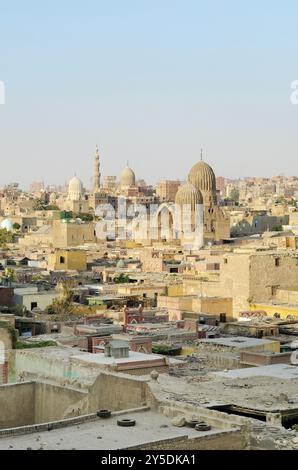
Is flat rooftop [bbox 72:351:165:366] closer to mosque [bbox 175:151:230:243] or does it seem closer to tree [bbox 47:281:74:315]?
tree [bbox 47:281:74:315]

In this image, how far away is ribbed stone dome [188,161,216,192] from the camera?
147 ft

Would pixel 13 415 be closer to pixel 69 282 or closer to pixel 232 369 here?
pixel 232 369

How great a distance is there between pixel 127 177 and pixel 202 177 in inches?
1646

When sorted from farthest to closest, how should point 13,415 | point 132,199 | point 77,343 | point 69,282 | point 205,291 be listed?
1. point 132,199
2. point 69,282
3. point 205,291
4. point 77,343
5. point 13,415

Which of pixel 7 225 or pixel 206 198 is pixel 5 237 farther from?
pixel 206 198

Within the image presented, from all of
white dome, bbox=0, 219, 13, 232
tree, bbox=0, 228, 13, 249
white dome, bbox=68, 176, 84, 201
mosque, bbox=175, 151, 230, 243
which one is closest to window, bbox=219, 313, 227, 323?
mosque, bbox=175, 151, 230, 243

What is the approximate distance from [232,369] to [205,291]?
8682mm

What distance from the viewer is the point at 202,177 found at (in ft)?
148

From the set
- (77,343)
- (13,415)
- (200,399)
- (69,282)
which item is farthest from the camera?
(69,282)

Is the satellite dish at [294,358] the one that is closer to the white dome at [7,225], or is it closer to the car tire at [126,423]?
the car tire at [126,423]

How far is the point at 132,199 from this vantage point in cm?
7400

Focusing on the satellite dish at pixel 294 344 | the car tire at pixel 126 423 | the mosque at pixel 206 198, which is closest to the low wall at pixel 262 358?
the satellite dish at pixel 294 344

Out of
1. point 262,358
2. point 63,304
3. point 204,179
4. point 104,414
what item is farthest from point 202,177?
point 104,414
